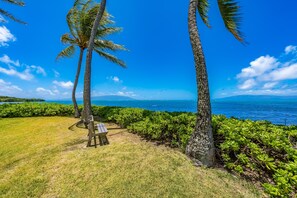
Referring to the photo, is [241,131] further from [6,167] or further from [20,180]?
[6,167]

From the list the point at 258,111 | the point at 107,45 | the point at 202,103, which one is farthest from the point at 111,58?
the point at 258,111

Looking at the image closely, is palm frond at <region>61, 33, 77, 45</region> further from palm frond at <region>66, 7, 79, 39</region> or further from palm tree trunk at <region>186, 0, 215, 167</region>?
palm tree trunk at <region>186, 0, 215, 167</region>

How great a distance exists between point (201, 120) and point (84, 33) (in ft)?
36.3

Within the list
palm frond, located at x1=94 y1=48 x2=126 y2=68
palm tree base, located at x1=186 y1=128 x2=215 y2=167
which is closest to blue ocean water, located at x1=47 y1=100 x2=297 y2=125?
palm tree base, located at x1=186 y1=128 x2=215 y2=167

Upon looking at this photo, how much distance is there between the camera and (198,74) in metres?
4.61

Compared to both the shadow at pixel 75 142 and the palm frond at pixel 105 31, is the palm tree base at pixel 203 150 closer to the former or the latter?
the shadow at pixel 75 142

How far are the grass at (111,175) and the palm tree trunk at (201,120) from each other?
0.98 ft

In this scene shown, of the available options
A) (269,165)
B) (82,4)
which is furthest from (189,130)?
(82,4)

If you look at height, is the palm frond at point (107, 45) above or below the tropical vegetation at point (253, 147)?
above

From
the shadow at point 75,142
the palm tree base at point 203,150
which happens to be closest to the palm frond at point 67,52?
the shadow at point 75,142

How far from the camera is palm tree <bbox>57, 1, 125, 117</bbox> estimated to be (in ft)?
39.0

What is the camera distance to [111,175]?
3951 millimetres

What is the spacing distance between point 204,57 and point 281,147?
2821 mm

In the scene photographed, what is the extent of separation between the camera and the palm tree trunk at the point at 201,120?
436cm
